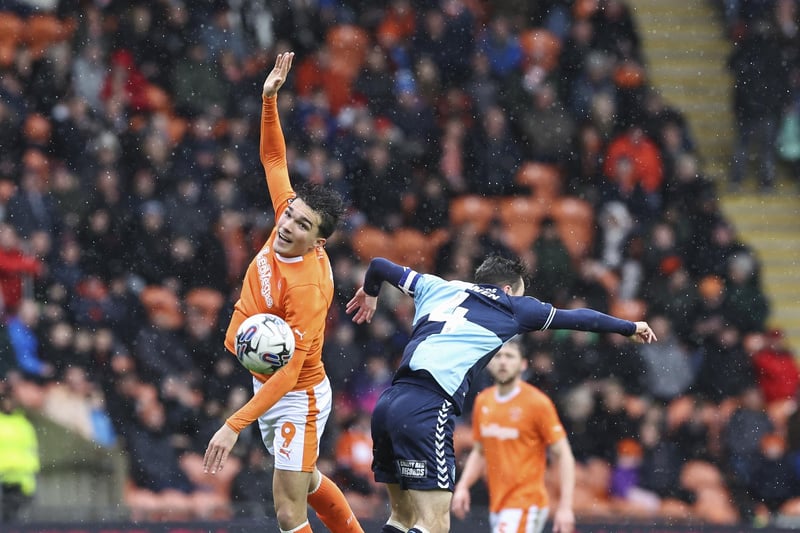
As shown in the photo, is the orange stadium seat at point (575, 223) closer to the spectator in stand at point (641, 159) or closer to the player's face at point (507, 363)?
the spectator in stand at point (641, 159)

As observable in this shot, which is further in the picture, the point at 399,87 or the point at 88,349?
the point at 399,87

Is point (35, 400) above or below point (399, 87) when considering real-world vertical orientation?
below

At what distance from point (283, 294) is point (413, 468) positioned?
1037mm

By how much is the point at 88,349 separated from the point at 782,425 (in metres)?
5.58

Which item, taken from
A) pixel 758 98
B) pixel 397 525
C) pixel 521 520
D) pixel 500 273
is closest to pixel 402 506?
pixel 397 525

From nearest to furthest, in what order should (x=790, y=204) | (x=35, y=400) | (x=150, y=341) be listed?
(x=35, y=400) → (x=150, y=341) → (x=790, y=204)

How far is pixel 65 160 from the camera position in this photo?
43.4ft

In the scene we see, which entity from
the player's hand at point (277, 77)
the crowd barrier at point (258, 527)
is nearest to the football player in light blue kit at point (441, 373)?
the player's hand at point (277, 77)

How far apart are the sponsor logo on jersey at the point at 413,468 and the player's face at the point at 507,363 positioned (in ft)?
5.82

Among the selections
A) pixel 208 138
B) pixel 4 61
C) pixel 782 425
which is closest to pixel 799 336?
pixel 782 425

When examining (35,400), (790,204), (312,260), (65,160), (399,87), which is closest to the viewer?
(312,260)

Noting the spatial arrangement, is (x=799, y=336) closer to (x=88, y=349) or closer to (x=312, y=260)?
(x=88, y=349)

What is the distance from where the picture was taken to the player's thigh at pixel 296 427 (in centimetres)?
766

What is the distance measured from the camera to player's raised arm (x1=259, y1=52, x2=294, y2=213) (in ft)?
25.3
